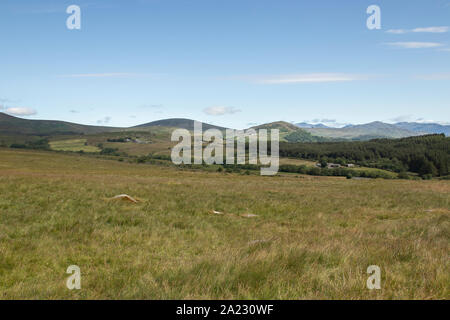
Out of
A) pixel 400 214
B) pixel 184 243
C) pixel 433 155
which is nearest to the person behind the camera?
pixel 184 243

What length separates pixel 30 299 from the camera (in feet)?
15.9

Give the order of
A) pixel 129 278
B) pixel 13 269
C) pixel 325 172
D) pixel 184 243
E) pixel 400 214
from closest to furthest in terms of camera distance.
A: 1. pixel 129 278
2. pixel 13 269
3. pixel 184 243
4. pixel 400 214
5. pixel 325 172

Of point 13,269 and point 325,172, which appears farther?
point 325,172

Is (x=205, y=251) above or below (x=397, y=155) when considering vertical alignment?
below

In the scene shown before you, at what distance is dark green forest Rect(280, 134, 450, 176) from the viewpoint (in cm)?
12225

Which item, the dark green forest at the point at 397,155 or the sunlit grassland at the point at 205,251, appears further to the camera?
the dark green forest at the point at 397,155

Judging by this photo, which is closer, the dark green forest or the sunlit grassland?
the sunlit grassland

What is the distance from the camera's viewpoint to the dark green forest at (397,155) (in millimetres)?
122250

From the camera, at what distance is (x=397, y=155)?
145 m

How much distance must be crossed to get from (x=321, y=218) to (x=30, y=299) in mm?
12376

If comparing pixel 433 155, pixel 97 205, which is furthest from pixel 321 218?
pixel 433 155

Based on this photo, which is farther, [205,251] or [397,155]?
[397,155]
